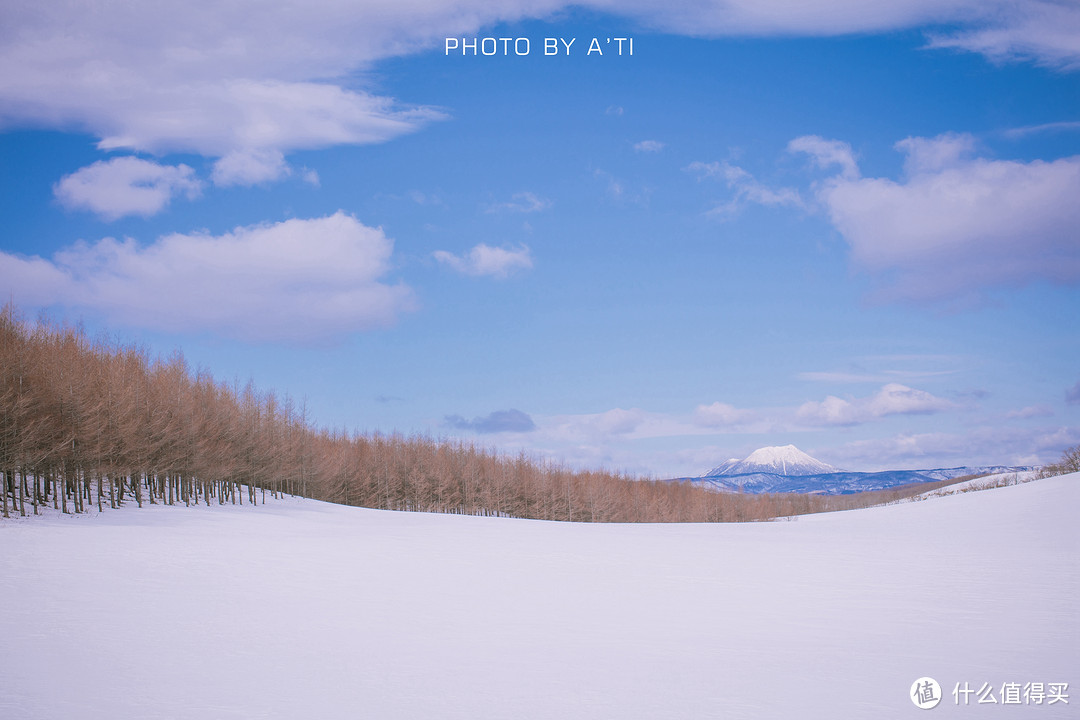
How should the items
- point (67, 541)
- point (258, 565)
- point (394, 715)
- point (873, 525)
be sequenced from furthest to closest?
point (873, 525) < point (67, 541) < point (258, 565) < point (394, 715)

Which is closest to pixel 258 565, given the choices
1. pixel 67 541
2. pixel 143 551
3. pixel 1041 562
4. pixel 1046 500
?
pixel 143 551

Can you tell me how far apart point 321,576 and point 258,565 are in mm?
2570

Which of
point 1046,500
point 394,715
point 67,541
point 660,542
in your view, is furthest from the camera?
point 1046,500

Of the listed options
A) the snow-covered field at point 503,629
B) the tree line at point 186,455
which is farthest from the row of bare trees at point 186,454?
the snow-covered field at point 503,629

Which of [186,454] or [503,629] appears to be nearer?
[503,629]

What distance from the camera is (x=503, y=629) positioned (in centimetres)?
1290

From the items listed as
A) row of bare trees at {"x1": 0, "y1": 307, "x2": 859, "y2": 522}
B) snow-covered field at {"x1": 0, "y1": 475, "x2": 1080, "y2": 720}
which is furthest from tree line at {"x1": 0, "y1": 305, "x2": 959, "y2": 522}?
snow-covered field at {"x1": 0, "y1": 475, "x2": 1080, "y2": 720}

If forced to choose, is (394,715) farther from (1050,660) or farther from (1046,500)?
(1046,500)

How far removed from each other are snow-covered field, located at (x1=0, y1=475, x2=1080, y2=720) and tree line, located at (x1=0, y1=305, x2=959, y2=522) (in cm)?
643

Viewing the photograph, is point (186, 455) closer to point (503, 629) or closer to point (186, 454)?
point (186, 454)

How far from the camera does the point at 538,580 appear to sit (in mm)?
18547

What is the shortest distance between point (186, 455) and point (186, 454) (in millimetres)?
63

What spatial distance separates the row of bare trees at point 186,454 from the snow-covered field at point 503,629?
648 centimetres

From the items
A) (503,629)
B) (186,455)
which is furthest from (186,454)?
(503,629)
